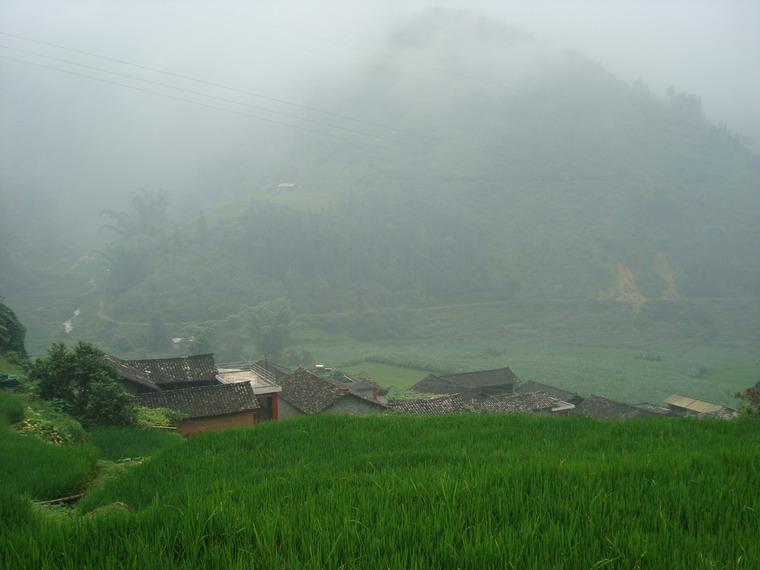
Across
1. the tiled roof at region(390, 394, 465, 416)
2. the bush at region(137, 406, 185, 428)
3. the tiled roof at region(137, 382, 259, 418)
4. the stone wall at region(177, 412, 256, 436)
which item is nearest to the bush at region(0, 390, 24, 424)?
Result: the bush at region(137, 406, 185, 428)

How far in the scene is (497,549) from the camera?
369 centimetres

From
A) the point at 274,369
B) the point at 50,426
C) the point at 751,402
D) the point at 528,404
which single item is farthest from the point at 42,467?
the point at 274,369

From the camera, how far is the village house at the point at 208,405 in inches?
766

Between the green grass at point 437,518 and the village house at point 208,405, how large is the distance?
1239cm

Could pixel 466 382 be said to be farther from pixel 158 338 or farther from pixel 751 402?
pixel 158 338

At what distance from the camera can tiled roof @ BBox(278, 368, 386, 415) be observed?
23.2 meters

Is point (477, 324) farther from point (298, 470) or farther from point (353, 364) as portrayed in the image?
point (298, 470)

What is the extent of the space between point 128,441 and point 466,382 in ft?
92.5

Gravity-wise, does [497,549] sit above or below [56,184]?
below

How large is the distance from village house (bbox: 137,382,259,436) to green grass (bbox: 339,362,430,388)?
24360 millimetres

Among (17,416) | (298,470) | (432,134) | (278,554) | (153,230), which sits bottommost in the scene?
(17,416)

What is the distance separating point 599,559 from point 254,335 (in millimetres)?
62410

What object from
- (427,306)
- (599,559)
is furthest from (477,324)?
(599,559)

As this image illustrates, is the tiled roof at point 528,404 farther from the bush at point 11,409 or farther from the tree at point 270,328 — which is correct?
the tree at point 270,328
